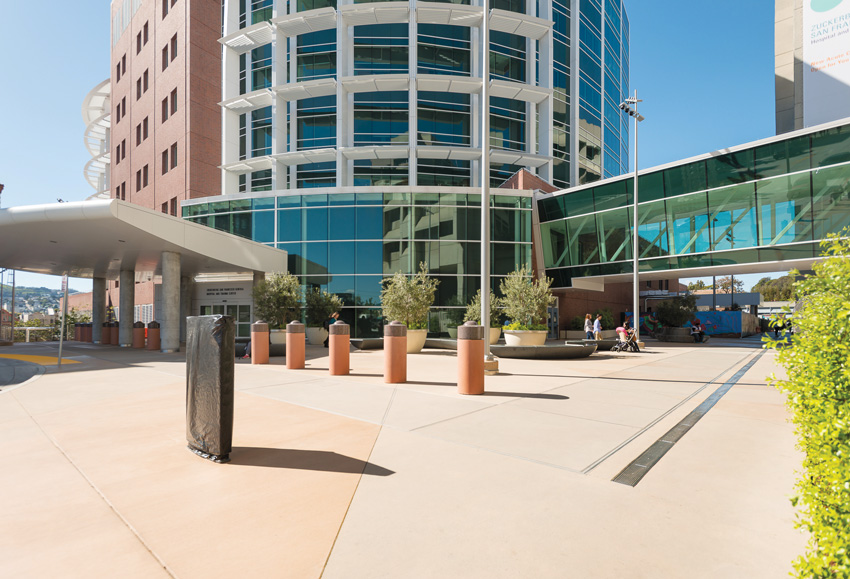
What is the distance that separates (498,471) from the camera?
4824mm

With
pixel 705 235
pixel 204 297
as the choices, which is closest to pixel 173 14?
pixel 204 297

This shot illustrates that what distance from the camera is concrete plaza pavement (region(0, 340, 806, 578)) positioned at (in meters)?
3.12

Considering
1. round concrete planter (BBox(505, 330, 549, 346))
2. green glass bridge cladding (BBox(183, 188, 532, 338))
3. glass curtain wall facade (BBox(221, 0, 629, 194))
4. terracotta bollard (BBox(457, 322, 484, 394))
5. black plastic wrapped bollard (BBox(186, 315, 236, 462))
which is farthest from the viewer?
glass curtain wall facade (BBox(221, 0, 629, 194))

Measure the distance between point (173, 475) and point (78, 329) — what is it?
127 ft

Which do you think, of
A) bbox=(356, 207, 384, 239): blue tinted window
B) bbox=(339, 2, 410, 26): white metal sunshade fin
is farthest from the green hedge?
bbox=(339, 2, 410, 26): white metal sunshade fin

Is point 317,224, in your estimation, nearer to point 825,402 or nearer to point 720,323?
point 825,402

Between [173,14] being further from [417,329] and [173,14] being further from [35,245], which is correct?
[417,329]

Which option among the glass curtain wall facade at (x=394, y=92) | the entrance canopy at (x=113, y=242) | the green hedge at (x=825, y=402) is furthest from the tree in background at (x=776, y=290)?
the green hedge at (x=825, y=402)

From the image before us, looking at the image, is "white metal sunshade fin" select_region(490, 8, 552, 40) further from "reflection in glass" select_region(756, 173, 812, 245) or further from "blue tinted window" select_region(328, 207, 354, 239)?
"reflection in glass" select_region(756, 173, 812, 245)

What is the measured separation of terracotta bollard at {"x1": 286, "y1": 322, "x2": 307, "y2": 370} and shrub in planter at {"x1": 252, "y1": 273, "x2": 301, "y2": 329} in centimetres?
988

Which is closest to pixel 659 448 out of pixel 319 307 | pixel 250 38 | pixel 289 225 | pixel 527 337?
pixel 527 337

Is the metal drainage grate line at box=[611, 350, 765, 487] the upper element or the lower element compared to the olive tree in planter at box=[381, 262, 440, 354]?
lower

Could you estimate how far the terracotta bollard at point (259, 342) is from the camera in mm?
15812

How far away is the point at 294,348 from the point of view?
14.3 metres
